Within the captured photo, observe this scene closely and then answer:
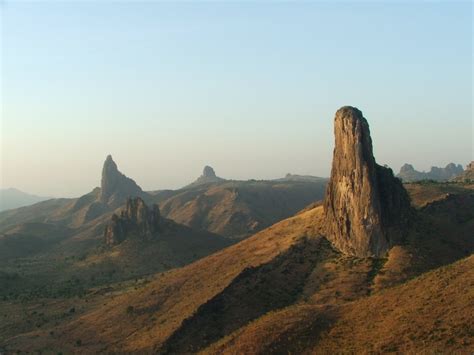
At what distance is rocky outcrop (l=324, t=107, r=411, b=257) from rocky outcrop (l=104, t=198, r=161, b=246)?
7938cm

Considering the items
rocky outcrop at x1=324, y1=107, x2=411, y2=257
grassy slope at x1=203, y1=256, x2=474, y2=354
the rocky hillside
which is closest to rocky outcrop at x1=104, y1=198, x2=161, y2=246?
the rocky hillside

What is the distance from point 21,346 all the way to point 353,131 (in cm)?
5099

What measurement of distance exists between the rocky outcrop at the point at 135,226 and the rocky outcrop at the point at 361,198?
79377mm

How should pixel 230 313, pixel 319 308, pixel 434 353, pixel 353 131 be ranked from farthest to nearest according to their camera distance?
1. pixel 353 131
2. pixel 230 313
3. pixel 319 308
4. pixel 434 353

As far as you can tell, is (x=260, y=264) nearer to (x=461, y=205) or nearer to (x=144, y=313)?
(x=144, y=313)

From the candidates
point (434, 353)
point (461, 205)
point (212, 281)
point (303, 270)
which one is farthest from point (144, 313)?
point (461, 205)

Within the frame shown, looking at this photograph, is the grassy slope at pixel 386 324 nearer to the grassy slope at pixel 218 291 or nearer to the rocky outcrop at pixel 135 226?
the grassy slope at pixel 218 291

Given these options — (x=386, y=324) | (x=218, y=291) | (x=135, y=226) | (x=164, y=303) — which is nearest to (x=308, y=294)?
(x=218, y=291)

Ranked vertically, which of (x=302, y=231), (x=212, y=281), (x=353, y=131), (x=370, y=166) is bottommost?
(x=212, y=281)

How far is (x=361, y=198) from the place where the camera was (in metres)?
71.8

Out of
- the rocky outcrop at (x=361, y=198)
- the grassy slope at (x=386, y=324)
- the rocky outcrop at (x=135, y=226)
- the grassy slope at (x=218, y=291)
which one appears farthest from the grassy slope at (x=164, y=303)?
the rocky outcrop at (x=135, y=226)

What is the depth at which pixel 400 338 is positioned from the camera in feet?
134

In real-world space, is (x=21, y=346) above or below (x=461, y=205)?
below

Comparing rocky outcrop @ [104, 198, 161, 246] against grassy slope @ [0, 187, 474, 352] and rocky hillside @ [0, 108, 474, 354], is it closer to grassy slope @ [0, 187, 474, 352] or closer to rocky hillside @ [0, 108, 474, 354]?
rocky hillside @ [0, 108, 474, 354]
